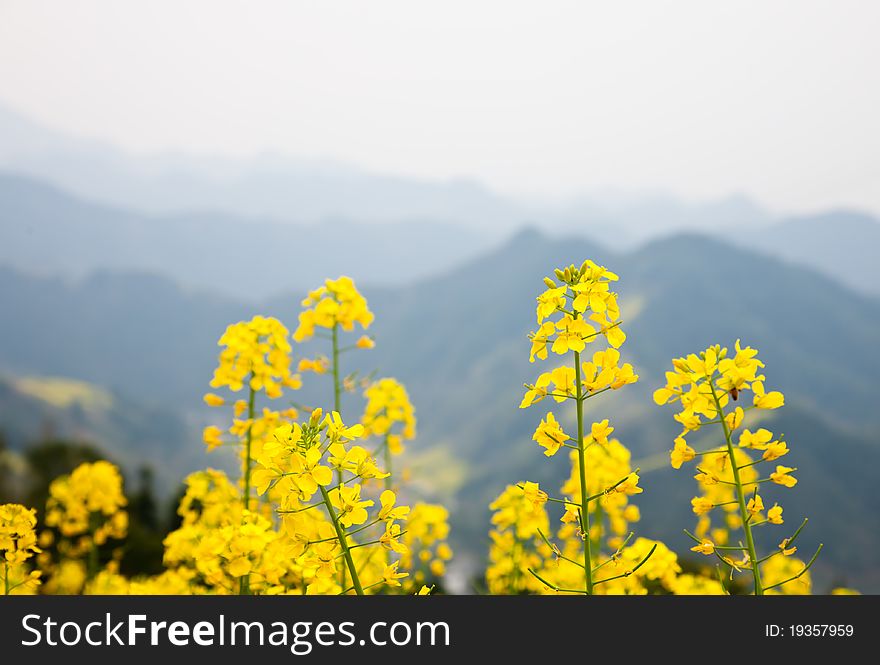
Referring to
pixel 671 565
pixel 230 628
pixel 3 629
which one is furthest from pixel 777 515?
pixel 3 629

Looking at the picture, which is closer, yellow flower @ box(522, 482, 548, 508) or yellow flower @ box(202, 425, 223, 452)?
yellow flower @ box(522, 482, 548, 508)

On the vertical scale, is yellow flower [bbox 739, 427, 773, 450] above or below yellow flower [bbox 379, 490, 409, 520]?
above

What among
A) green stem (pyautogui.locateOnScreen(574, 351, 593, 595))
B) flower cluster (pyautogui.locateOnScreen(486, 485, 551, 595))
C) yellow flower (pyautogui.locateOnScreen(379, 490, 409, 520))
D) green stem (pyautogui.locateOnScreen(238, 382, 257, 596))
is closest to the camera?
green stem (pyautogui.locateOnScreen(574, 351, 593, 595))

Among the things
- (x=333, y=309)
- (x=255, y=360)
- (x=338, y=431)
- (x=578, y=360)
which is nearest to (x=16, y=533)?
(x=255, y=360)

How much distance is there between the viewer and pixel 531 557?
849 centimetres

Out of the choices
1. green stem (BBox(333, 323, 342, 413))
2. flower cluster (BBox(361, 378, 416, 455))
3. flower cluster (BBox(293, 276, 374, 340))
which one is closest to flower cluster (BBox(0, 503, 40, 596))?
green stem (BBox(333, 323, 342, 413))

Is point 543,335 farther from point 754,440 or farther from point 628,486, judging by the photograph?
point 754,440

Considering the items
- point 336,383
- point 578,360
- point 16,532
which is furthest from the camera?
point 336,383

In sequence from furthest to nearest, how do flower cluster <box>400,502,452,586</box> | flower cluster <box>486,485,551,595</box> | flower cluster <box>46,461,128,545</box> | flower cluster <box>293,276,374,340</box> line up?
flower cluster <box>46,461,128,545</box>
flower cluster <box>400,502,452,586</box>
flower cluster <box>486,485,551,595</box>
flower cluster <box>293,276,374,340</box>

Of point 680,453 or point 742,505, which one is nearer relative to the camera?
point 742,505

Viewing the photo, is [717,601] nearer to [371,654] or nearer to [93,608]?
[371,654]

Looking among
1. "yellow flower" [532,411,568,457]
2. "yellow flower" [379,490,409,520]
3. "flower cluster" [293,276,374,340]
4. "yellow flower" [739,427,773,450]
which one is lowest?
"yellow flower" [379,490,409,520]

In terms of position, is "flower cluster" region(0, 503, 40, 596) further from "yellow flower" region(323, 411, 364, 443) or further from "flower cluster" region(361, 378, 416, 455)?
"flower cluster" region(361, 378, 416, 455)

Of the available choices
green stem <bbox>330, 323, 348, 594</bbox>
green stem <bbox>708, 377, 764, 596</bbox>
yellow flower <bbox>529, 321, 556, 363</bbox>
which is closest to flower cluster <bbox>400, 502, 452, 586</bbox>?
green stem <bbox>330, 323, 348, 594</bbox>
